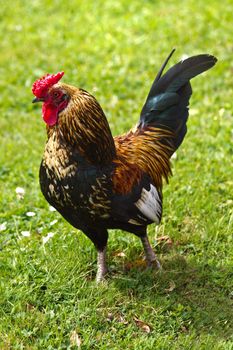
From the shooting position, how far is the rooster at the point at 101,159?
13.7 feet

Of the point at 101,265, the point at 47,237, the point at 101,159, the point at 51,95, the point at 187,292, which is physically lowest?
the point at 187,292

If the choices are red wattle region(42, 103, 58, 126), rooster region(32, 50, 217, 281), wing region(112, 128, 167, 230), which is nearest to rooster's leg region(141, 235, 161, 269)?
rooster region(32, 50, 217, 281)

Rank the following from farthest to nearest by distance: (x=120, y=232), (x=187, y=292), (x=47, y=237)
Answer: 1. (x=120, y=232)
2. (x=47, y=237)
3. (x=187, y=292)

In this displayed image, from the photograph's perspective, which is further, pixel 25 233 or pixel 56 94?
pixel 25 233

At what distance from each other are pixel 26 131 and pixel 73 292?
9.18 feet

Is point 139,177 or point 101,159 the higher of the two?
point 101,159

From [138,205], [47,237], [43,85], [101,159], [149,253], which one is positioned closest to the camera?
[43,85]

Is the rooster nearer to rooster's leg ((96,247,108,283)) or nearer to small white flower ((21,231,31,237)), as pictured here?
rooster's leg ((96,247,108,283))

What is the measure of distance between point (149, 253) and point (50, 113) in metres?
1.38

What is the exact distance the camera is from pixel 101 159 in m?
4.31

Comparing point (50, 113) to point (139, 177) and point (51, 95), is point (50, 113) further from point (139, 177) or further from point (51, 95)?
point (139, 177)

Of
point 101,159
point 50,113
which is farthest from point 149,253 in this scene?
point 50,113

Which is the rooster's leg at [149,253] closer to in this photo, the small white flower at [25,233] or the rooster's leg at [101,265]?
the rooster's leg at [101,265]

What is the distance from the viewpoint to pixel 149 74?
7.92 metres
